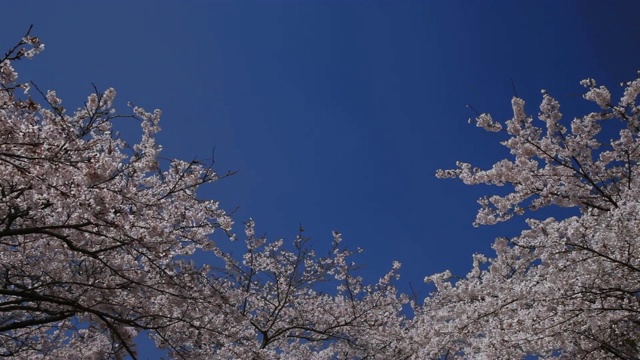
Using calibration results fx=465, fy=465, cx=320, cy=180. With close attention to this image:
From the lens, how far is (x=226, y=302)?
7.14 meters

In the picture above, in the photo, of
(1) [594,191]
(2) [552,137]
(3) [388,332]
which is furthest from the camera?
(3) [388,332]

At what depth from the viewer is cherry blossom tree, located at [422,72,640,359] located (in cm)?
557

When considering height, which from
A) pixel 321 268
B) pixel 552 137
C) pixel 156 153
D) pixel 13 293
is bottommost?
pixel 13 293

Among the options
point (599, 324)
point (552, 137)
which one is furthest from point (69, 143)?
point (552, 137)

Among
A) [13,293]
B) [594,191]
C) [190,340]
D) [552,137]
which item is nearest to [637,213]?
[594,191]

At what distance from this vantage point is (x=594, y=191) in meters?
7.91

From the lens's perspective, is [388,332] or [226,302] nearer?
[226,302]

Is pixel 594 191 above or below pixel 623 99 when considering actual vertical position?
below

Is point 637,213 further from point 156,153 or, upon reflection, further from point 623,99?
point 156,153

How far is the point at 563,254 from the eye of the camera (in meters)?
6.05

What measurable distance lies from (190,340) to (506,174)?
6131mm

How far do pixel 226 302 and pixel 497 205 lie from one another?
5.28 m

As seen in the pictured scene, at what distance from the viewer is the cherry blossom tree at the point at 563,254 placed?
219 inches

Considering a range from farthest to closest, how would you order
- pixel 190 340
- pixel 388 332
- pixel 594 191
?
pixel 388 332
pixel 594 191
pixel 190 340
